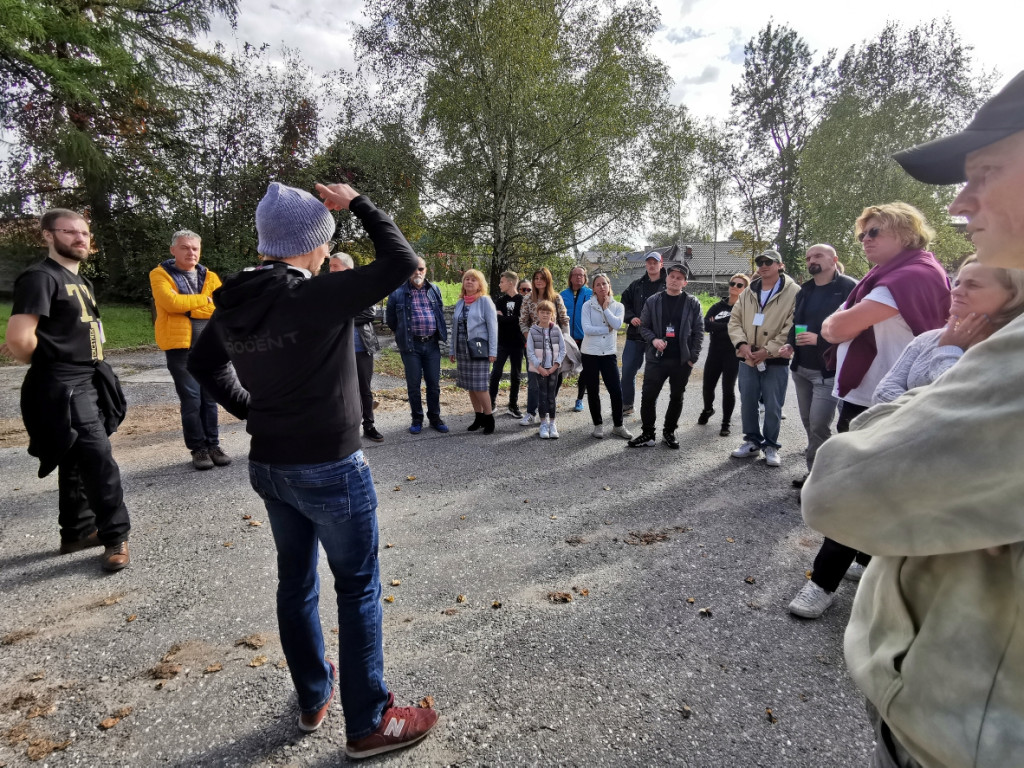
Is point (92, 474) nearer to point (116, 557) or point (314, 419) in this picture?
point (116, 557)

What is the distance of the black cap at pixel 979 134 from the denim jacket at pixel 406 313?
574cm

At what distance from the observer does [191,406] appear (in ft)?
16.8

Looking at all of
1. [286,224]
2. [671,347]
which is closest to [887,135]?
[671,347]

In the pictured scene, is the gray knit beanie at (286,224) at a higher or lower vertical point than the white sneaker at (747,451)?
higher

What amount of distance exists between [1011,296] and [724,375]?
5194 millimetres

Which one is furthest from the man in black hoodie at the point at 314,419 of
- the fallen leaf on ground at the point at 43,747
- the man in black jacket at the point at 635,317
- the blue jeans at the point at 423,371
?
the man in black jacket at the point at 635,317

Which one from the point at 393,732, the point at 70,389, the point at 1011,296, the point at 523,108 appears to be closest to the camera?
the point at 1011,296

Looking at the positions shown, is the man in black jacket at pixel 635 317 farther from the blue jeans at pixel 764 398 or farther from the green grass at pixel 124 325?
the green grass at pixel 124 325

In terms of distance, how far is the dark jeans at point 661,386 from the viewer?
240 inches

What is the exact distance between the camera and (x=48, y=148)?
1407cm

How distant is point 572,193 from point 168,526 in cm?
1317

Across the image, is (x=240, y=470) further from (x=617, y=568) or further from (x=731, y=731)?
(x=731, y=731)

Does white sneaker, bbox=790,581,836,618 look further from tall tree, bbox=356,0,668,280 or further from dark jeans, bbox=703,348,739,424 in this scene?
tall tree, bbox=356,0,668,280

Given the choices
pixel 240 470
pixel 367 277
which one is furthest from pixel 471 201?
pixel 367 277
